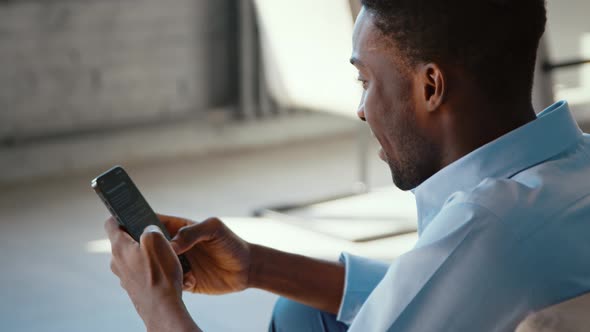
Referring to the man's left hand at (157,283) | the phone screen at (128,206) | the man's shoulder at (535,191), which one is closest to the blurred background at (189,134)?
the phone screen at (128,206)

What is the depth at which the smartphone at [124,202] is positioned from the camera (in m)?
1.34

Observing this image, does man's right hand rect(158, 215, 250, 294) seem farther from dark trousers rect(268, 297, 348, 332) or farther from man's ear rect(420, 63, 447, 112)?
man's ear rect(420, 63, 447, 112)

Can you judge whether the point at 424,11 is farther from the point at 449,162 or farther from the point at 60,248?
the point at 60,248

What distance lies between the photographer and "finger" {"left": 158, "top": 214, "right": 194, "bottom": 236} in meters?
1.46

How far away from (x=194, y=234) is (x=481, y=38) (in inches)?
19.9

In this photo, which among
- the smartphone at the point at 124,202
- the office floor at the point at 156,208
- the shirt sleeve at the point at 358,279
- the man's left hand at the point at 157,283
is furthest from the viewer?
the office floor at the point at 156,208

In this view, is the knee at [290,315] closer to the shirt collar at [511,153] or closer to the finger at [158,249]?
the finger at [158,249]

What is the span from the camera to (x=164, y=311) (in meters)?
1.16

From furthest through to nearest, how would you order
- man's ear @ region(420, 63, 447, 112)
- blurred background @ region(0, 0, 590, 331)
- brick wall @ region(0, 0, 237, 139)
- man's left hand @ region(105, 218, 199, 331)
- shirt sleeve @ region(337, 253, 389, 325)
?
brick wall @ region(0, 0, 237, 139)
blurred background @ region(0, 0, 590, 331)
shirt sleeve @ region(337, 253, 389, 325)
man's left hand @ region(105, 218, 199, 331)
man's ear @ region(420, 63, 447, 112)

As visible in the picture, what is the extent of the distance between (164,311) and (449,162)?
351 mm

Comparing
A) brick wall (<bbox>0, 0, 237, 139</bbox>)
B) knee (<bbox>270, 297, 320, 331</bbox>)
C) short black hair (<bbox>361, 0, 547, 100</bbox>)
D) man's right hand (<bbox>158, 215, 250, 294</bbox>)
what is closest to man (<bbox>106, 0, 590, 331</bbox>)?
short black hair (<bbox>361, 0, 547, 100</bbox>)

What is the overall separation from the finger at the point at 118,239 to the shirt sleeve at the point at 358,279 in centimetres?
34

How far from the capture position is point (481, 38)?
3.45 feet

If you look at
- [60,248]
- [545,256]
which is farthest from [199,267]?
[60,248]
